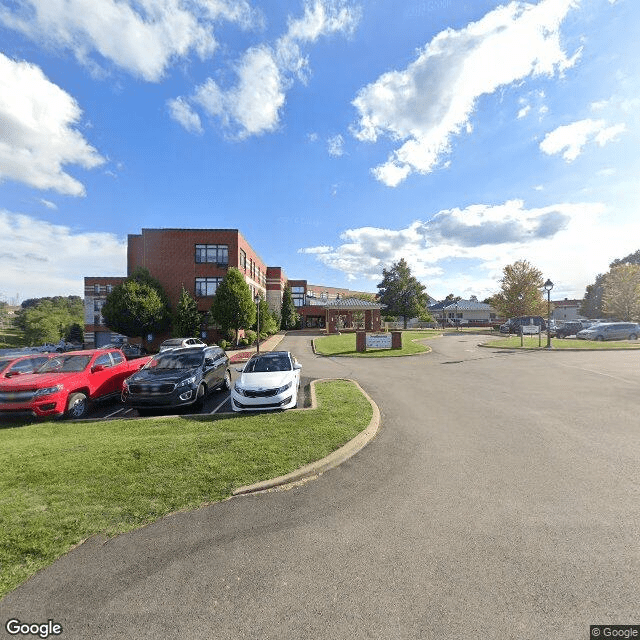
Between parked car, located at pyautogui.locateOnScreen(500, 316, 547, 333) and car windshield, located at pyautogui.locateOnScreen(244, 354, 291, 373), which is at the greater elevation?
parked car, located at pyautogui.locateOnScreen(500, 316, 547, 333)

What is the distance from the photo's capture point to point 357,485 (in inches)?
191

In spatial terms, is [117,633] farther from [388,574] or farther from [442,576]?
[442,576]

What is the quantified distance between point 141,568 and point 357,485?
9.39 ft

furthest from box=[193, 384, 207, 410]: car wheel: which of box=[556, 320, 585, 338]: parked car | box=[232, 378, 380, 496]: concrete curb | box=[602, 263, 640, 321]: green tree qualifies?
box=[602, 263, 640, 321]: green tree

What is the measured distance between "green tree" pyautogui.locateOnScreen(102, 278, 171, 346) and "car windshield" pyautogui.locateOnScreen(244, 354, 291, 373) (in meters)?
24.7

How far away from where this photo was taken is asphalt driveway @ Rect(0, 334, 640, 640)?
2621mm

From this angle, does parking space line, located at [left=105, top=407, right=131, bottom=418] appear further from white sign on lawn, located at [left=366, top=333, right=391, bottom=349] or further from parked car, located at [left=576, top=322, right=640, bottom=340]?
parked car, located at [left=576, top=322, right=640, bottom=340]

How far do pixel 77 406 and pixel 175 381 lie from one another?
8.82 ft

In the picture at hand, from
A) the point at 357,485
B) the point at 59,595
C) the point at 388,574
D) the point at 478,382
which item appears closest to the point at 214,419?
the point at 357,485

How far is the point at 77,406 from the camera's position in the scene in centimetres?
878

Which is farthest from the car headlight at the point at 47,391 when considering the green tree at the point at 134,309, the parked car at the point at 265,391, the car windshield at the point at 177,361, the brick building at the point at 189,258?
the brick building at the point at 189,258

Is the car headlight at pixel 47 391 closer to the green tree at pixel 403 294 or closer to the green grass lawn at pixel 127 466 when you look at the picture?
the green grass lawn at pixel 127 466

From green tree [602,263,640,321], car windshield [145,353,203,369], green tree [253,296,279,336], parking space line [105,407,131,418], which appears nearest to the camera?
parking space line [105,407,131,418]

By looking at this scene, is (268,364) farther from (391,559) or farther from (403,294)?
(403,294)
